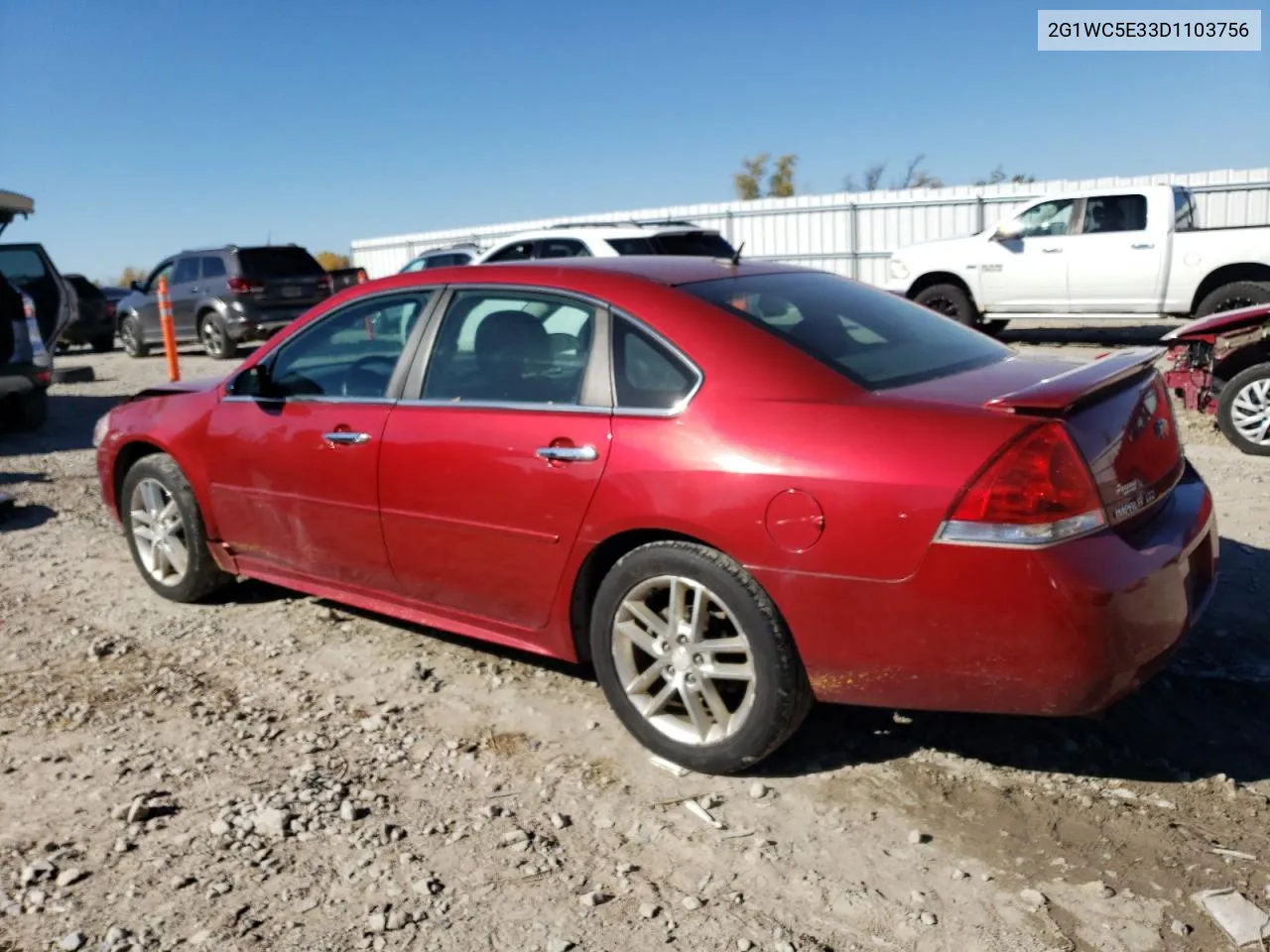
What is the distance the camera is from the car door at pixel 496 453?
11.7 feet

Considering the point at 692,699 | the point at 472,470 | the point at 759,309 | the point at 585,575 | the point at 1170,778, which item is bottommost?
the point at 1170,778

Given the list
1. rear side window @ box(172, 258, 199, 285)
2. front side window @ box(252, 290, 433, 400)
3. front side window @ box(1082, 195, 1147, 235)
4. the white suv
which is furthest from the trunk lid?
rear side window @ box(172, 258, 199, 285)

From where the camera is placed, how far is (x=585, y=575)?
356 cm

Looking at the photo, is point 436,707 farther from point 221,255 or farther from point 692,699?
point 221,255

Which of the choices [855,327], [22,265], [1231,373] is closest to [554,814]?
[855,327]

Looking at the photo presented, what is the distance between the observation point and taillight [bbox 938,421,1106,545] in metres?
2.82

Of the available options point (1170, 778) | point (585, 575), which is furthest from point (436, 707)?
point (1170, 778)

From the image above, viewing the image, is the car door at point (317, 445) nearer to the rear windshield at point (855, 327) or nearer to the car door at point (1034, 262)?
the rear windshield at point (855, 327)

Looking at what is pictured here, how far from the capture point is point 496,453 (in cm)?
370

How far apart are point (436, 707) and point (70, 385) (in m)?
13.5

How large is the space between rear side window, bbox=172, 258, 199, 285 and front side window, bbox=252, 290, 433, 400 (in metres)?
14.8

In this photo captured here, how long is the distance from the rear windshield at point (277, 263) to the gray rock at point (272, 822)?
51.2 feet

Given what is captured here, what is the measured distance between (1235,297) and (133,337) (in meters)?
16.9

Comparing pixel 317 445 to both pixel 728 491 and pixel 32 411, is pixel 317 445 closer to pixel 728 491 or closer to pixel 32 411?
pixel 728 491
